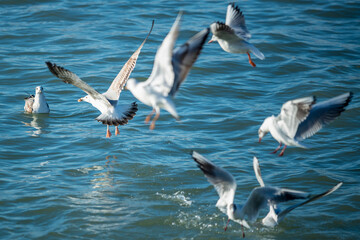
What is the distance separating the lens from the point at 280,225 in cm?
707

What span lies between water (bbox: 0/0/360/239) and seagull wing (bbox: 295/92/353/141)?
1377 mm

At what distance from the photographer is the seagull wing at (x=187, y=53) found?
5.64 meters

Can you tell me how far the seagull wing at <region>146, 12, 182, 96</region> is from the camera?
17.5 feet

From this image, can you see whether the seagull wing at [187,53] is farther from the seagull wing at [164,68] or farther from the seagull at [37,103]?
the seagull at [37,103]

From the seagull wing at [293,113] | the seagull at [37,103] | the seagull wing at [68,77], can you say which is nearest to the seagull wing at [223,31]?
the seagull wing at [293,113]

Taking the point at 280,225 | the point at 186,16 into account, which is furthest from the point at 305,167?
the point at 186,16

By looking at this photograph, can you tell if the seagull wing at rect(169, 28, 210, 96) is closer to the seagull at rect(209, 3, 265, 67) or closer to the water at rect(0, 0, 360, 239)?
the seagull at rect(209, 3, 265, 67)

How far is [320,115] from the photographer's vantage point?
21.7 ft

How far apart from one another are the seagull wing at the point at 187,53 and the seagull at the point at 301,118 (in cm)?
126

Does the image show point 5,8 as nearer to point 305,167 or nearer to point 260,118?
point 260,118

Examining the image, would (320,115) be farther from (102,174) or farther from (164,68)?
(102,174)

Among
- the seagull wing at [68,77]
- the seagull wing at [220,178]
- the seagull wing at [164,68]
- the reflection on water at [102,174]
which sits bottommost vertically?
the reflection on water at [102,174]

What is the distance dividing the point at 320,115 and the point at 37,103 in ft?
20.5

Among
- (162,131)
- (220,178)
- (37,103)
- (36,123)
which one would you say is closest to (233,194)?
(220,178)
